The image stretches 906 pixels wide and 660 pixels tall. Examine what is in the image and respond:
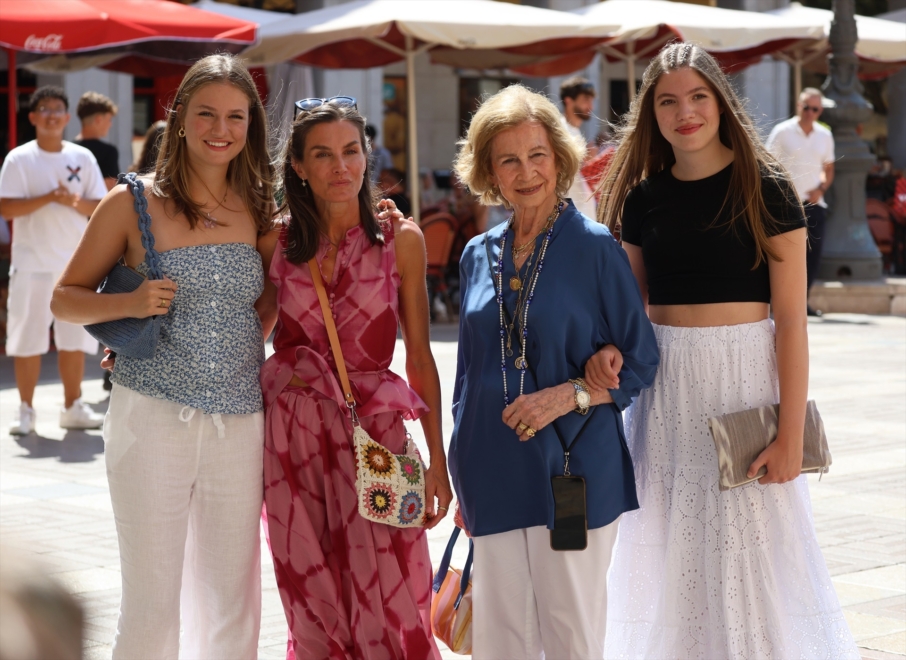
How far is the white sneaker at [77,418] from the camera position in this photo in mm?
8219

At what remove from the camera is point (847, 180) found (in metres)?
15.4

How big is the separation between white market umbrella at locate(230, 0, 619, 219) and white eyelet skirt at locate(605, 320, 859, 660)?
1028 cm

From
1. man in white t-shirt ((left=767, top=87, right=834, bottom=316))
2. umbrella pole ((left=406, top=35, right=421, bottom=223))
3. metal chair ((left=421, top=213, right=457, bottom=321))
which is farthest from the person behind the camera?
umbrella pole ((left=406, top=35, right=421, bottom=223))

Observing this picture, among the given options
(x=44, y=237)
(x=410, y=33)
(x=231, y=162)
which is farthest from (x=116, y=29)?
(x=231, y=162)

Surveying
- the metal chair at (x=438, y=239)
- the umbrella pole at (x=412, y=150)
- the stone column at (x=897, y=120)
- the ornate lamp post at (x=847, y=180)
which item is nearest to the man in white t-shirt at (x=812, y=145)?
the ornate lamp post at (x=847, y=180)

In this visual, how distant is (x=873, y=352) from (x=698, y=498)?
8.71m

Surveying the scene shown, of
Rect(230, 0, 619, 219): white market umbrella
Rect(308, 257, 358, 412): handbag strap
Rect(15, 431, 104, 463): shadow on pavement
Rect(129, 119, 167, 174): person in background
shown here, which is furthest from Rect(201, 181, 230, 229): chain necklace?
Rect(230, 0, 619, 219): white market umbrella

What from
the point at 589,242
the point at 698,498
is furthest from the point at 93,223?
the point at 698,498

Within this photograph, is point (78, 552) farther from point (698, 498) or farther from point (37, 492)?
point (698, 498)

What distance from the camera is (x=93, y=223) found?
3.19 meters

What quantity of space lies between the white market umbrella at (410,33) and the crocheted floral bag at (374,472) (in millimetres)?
10382

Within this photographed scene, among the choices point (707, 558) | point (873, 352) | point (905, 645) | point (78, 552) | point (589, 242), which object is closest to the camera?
point (589, 242)

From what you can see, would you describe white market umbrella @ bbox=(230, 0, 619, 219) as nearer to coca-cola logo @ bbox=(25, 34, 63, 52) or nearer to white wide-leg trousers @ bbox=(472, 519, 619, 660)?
coca-cola logo @ bbox=(25, 34, 63, 52)

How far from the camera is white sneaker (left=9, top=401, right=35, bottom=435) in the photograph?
804 cm
